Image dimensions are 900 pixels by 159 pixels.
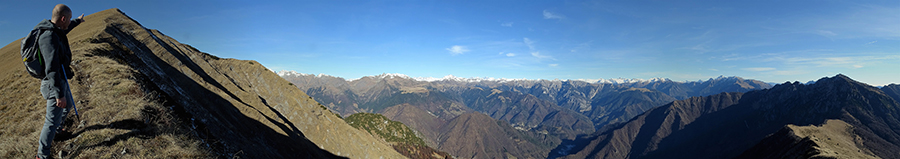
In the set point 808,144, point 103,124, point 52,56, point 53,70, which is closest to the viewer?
point 52,56

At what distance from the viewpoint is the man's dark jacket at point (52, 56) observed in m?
8.07

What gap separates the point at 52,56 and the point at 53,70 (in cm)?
49

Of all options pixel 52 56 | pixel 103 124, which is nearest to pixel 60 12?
pixel 52 56

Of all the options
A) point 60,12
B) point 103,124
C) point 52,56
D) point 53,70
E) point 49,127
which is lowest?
point 103,124

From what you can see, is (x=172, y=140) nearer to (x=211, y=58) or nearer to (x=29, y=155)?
(x=29, y=155)

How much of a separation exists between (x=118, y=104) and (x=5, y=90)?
34.1ft

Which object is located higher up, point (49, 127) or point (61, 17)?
point (61, 17)

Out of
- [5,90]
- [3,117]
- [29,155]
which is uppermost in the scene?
[5,90]

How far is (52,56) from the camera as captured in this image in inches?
325

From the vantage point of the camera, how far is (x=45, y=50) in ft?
26.6

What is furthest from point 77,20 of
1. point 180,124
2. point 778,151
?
point 778,151

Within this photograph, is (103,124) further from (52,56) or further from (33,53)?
(52,56)

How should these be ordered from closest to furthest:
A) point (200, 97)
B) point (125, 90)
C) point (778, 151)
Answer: point (125, 90) → point (200, 97) → point (778, 151)

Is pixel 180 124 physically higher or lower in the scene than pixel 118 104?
lower
